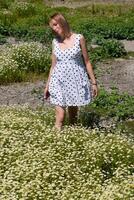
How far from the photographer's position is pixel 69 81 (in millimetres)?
11469

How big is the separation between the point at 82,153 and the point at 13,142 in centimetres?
114

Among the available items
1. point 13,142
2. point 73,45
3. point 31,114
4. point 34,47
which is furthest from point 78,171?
point 34,47

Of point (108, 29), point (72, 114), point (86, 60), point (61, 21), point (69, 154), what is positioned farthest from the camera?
point (108, 29)

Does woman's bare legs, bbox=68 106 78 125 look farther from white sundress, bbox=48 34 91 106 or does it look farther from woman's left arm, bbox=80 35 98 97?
woman's left arm, bbox=80 35 98 97

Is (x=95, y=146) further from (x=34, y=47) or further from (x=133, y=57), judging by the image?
(x=133, y=57)

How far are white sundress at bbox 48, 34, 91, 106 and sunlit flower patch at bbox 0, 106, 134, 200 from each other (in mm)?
451

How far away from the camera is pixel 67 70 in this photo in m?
11.4

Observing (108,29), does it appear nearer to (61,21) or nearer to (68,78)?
(68,78)

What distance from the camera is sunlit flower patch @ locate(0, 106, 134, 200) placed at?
8430 millimetres

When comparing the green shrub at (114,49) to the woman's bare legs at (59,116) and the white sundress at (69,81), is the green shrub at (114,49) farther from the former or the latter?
the woman's bare legs at (59,116)

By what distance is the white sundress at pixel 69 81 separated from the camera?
11.4 m

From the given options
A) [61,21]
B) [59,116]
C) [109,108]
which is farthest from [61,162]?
[109,108]

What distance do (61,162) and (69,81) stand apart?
2.26 m

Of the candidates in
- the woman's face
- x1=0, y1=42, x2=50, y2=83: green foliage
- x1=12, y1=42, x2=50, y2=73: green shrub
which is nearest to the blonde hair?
the woman's face
